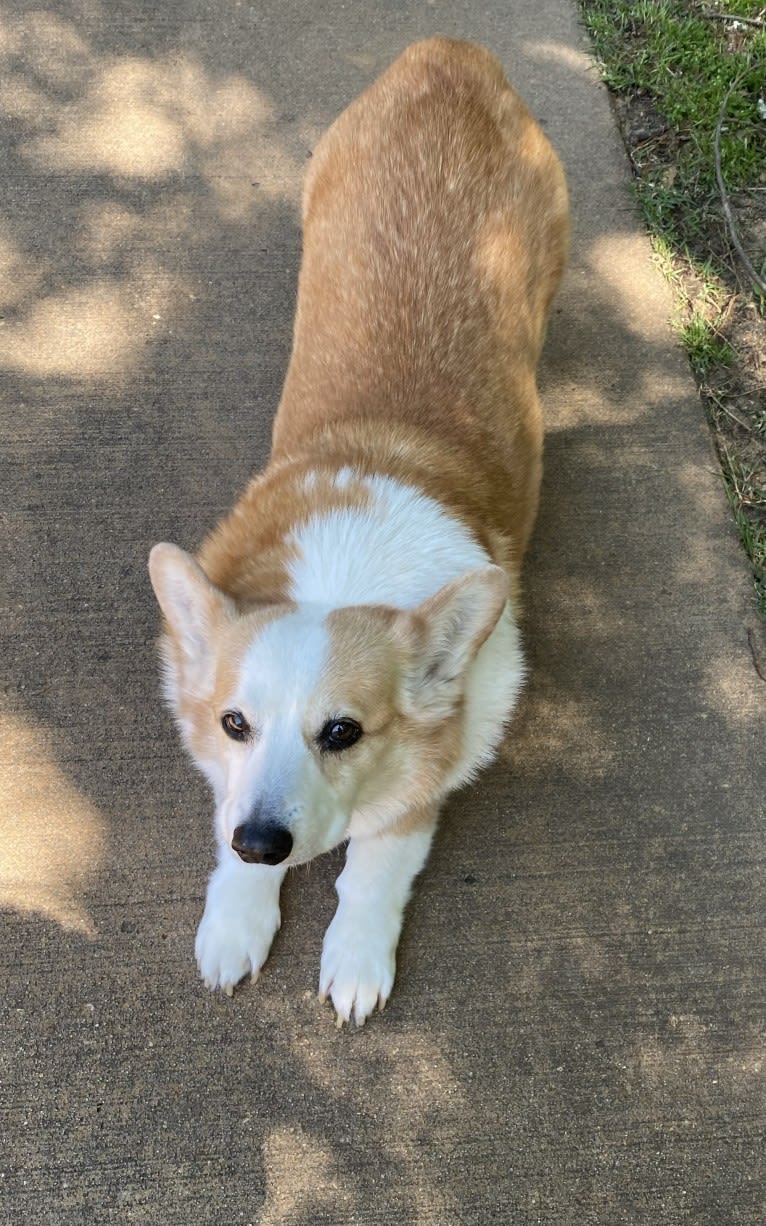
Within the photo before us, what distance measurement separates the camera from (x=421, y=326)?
2471 millimetres

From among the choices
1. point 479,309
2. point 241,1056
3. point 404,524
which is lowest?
point 241,1056

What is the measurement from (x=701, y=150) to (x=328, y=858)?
353 centimetres

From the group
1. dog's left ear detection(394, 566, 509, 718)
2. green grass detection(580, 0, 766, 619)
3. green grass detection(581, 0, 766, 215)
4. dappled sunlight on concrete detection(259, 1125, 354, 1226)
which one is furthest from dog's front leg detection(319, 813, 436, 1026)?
green grass detection(581, 0, 766, 215)

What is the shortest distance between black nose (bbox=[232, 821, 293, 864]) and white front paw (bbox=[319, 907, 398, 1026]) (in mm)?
767

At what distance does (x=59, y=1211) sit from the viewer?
2148 millimetres

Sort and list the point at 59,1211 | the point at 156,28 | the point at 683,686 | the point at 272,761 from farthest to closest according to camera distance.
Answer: the point at 156,28, the point at 683,686, the point at 59,1211, the point at 272,761

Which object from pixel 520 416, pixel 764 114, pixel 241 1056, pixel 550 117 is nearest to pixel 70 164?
pixel 550 117

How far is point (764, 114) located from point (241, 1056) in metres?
4.40

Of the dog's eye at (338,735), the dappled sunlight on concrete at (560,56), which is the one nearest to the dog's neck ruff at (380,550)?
the dog's eye at (338,735)

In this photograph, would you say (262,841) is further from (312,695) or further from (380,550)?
(380,550)

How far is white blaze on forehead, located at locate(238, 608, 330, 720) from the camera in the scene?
1.80 meters

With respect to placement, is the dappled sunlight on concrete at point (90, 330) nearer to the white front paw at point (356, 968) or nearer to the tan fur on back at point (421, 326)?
the tan fur on back at point (421, 326)

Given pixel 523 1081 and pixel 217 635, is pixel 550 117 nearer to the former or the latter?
pixel 217 635

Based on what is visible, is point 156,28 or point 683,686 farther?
point 156,28
